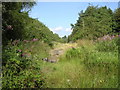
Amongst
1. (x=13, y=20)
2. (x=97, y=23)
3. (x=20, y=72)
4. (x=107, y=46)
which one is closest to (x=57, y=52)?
(x=107, y=46)

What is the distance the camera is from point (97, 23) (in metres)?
12.8

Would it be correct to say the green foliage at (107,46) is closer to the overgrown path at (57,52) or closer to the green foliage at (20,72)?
the overgrown path at (57,52)

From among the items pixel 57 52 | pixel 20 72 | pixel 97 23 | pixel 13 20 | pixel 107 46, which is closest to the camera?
pixel 20 72

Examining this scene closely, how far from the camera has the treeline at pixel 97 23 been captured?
12164mm

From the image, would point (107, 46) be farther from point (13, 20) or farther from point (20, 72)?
point (20, 72)

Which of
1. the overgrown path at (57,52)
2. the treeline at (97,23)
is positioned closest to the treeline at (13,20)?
the overgrown path at (57,52)

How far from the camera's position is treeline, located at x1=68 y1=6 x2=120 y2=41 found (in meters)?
12.2

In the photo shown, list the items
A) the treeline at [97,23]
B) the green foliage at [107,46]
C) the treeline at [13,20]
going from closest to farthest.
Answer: the treeline at [13,20]
the green foliage at [107,46]
the treeline at [97,23]

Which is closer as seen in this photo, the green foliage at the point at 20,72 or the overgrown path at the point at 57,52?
the green foliage at the point at 20,72

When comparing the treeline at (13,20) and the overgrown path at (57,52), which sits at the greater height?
the treeline at (13,20)

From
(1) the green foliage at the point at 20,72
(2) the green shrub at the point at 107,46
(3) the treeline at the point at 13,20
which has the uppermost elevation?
(3) the treeline at the point at 13,20

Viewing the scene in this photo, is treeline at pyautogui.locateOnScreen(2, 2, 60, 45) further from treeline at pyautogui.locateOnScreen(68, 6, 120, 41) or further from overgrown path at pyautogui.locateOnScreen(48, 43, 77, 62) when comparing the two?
treeline at pyautogui.locateOnScreen(68, 6, 120, 41)

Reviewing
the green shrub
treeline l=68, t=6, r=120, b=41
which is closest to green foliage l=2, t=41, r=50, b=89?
the green shrub

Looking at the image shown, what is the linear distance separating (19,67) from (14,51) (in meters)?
0.64
